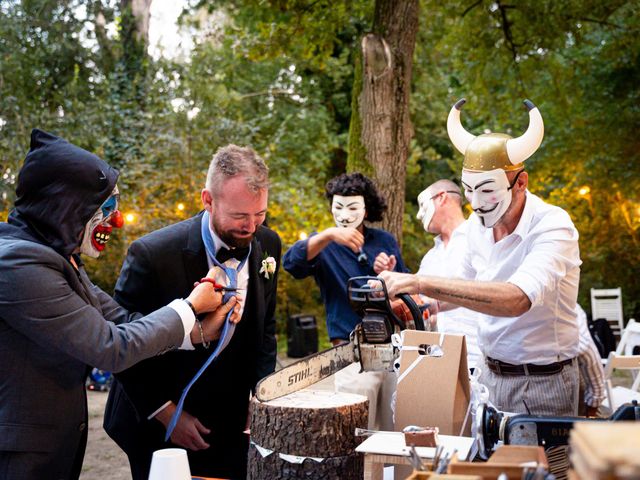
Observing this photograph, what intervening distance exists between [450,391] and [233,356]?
1.05 m

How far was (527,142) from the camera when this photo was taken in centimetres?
278

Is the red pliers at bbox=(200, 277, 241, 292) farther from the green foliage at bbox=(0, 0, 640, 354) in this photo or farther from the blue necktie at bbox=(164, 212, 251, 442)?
the green foliage at bbox=(0, 0, 640, 354)

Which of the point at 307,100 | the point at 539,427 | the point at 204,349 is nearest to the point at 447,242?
the point at 204,349

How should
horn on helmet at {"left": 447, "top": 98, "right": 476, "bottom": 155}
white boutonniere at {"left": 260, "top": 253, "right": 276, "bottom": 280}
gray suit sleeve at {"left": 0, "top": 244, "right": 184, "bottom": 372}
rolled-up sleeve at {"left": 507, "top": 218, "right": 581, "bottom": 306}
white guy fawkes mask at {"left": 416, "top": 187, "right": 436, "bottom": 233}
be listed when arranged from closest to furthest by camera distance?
gray suit sleeve at {"left": 0, "top": 244, "right": 184, "bottom": 372}
rolled-up sleeve at {"left": 507, "top": 218, "right": 581, "bottom": 306}
horn on helmet at {"left": 447, "top": 98, "right": 476, "bottom": 155}
white boutonniere at {"left": 260, "top": 253, "right": 276, "bottom": 280}
white guy fawkes mask at {"left": 416, "top": 187, "right": 436, "bottom": 233}

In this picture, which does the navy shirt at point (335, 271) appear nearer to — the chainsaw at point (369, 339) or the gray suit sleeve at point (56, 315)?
the chainsaw at point (369, 339)

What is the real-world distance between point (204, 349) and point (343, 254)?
4.82ft

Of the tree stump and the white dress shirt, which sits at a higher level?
the white dress shirt

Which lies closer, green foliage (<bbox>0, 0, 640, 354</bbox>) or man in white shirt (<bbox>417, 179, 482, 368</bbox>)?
man in white shirt (<bbox>417, 179, 482, 368</bbox>)

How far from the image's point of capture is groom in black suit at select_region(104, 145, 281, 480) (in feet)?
9.23

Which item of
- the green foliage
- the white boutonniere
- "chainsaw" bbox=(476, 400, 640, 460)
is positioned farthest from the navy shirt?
the green foliage

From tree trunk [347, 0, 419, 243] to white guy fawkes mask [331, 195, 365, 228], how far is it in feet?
7.18

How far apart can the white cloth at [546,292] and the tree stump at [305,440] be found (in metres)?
0.94

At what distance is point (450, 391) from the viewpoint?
94.7 inches

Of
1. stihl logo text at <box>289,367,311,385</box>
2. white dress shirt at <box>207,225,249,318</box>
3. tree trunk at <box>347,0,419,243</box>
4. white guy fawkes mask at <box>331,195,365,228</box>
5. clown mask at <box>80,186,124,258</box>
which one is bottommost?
stihl logo text at <box>289,367,311,385</box>
